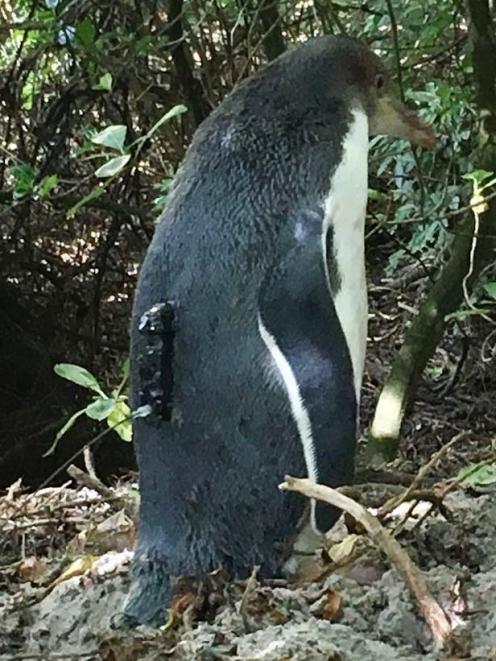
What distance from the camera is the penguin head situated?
1.50 m

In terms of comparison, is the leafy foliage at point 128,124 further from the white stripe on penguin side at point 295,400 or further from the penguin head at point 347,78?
the white stripe on penguin side at point 295,400

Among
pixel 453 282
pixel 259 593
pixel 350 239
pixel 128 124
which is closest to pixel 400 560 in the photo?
pixel 259 593

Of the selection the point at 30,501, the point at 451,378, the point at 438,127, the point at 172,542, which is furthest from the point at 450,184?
the point at 172,542

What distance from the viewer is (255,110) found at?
1476 mm

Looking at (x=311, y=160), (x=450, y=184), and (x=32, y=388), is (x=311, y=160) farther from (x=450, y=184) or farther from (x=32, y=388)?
(x=32, y=388)

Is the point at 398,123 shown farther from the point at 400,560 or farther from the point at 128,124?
the point at 128,124

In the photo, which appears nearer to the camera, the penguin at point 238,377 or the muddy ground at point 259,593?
the muddy ground at point 259,593

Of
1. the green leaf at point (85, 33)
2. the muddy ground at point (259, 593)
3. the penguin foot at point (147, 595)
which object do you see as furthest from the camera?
the green leaf at point (85, 33)

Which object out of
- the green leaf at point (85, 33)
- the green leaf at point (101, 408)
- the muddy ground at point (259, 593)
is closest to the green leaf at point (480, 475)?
the muddy ground at point (259, 593)

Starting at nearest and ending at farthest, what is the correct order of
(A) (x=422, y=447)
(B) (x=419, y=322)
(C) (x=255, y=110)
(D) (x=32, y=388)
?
1. (C) (x=255, y=110)
2. (B) (x=419, y=322)
3. (A) (x=422, y=447)
4. (D) (x=32, y=388)

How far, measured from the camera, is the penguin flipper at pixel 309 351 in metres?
1.36

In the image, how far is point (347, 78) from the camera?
1.55 metres

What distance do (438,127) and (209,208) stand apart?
179 centimetres

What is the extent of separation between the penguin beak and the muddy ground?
1.58 feet
